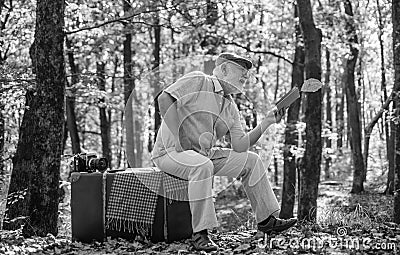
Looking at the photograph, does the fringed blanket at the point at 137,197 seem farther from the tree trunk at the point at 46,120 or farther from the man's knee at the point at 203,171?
the tree trunk at the point at 46,120

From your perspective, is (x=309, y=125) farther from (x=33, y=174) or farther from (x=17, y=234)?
(x=17, y=234)

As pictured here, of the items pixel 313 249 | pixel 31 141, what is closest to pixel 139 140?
pixel 31 141

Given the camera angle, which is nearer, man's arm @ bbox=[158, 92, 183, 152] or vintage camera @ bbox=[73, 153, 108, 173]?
man's arm @ bbox=[158, 92, 183, 152]

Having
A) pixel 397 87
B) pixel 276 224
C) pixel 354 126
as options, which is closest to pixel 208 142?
pixel 276 224

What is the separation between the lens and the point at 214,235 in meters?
4.75

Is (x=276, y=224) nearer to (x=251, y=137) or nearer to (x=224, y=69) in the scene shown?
(x=251, y=137)

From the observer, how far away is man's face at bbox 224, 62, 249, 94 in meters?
4.19

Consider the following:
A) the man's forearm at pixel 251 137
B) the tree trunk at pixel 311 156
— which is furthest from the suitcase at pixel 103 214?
the tree trunk at pixel 311 156

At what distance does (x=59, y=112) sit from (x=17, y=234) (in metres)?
1.42

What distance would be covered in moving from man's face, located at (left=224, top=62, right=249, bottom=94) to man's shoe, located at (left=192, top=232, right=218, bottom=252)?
1.12 metres

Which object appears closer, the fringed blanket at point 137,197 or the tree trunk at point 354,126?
the fringed blanket at point 137,197

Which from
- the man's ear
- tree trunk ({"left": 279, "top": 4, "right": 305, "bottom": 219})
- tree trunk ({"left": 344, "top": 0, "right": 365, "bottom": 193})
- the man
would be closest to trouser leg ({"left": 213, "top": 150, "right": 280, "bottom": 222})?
the man

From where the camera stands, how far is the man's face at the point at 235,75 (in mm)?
4188

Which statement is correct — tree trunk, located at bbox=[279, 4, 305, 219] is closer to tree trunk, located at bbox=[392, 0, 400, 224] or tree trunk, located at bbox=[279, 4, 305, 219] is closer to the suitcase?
tree trunk, located at bbox=[392, 0, 400, 224]
